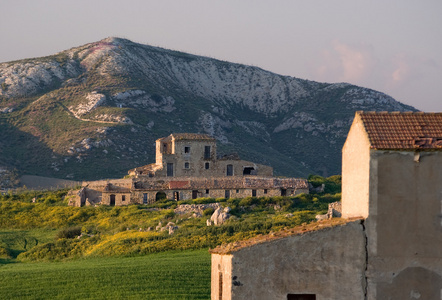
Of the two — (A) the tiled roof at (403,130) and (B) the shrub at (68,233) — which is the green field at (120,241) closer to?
(B) the shrub at (68,233)

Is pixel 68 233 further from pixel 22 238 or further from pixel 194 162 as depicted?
pixel 194 162

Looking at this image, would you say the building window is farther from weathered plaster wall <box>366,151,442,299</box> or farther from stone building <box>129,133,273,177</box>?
weathered plaster wall <box>366,151,442,299</box>

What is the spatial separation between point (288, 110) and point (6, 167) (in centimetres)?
8399

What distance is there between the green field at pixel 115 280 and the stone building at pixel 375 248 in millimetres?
15765

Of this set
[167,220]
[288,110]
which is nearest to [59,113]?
[288,110]

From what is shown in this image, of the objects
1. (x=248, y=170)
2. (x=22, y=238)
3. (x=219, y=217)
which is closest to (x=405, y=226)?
(x=219, y=217)

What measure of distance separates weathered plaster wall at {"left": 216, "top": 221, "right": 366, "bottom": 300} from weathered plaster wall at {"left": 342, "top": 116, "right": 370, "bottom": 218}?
71cm

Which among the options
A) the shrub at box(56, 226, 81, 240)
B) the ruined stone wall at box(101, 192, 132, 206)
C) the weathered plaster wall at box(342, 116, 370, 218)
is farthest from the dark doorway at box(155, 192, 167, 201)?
the weathered plaster wall at box(342, 116, 370, 218)

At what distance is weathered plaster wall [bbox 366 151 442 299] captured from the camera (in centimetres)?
1786

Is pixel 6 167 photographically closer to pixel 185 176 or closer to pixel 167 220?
pixel 185 176

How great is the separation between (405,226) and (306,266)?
2449mm

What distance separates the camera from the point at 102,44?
176m

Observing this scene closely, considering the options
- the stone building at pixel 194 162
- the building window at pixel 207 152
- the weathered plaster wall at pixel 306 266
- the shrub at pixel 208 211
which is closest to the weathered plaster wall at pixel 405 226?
the weathered plaster wall at pixel 306 266

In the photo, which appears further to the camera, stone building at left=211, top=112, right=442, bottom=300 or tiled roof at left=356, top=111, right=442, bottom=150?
tiled roof at left=356, top=111, right=442, bottom=150
